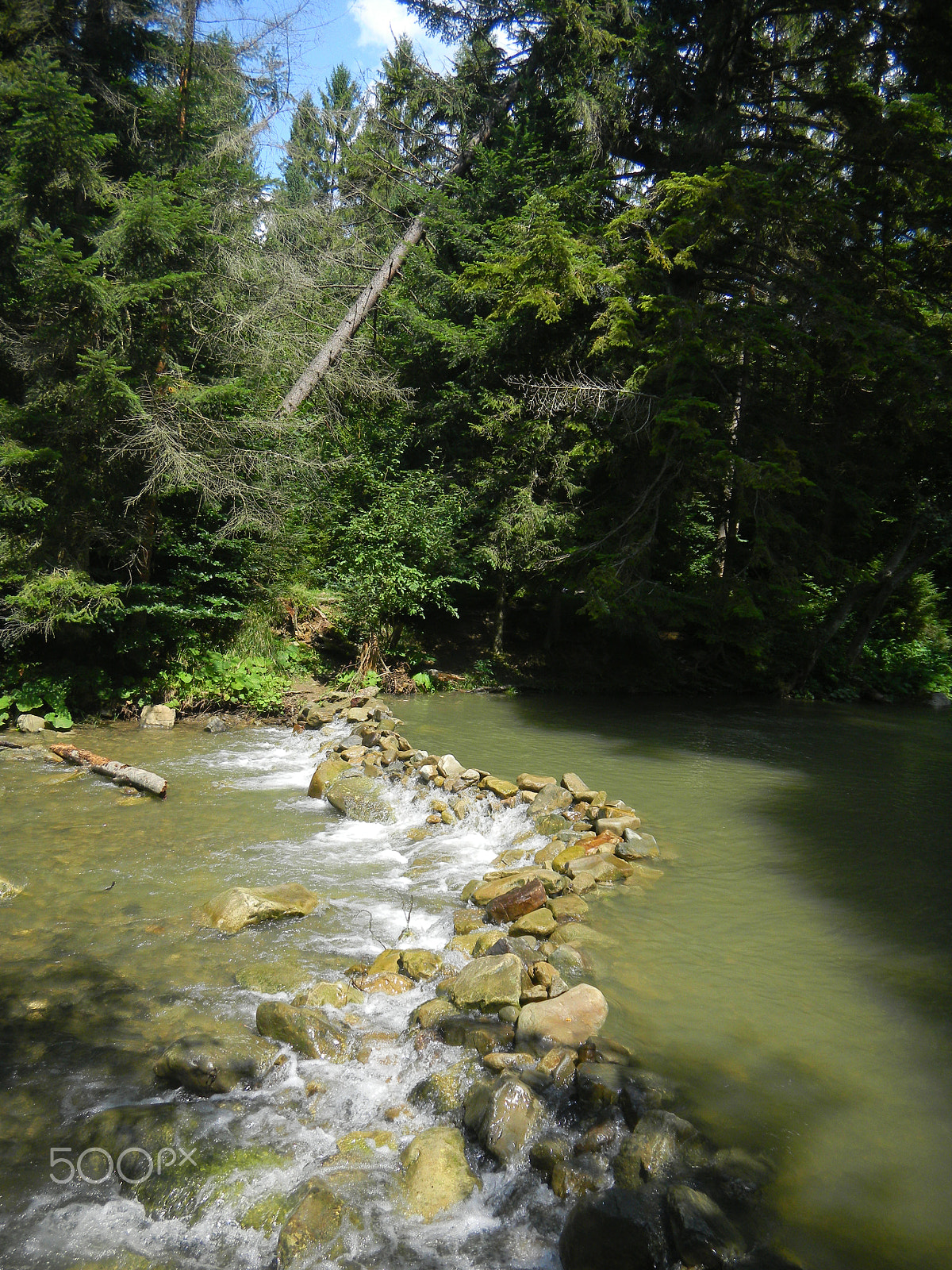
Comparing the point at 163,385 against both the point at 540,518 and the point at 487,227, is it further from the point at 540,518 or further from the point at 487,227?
the point at 487,227

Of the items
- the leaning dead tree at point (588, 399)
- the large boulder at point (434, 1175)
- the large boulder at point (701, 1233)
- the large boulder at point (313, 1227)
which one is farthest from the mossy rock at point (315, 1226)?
the leaning dead tree at point (588, 399)

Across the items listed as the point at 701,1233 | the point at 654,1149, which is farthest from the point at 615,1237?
the point at 654,1149

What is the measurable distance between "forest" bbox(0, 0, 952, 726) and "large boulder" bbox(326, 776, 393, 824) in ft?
14.1

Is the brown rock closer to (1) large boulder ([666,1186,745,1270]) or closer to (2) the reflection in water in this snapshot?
(2) the reflection in water

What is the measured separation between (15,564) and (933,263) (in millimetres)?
15314

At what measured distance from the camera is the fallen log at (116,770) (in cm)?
745

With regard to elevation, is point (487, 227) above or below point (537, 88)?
below

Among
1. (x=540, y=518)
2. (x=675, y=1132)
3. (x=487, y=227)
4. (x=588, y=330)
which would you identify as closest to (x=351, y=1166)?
(x=675, y=1132)

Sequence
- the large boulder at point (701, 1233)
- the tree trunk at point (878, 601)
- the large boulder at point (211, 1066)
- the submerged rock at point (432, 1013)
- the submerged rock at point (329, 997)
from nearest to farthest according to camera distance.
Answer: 1. the large boulder at point (701, 1233)
2. the large boulder at point (211, 1066)
3. the submerged rock at point (432, 1013)
4. the submerged rock at point (329, 997)
5. the tree trunk at point (878, 601)

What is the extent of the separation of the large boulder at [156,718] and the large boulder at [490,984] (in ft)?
25.2

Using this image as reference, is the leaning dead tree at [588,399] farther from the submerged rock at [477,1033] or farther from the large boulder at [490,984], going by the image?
the submerged rock at [477,1033]

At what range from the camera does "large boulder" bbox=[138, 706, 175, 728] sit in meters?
10.4

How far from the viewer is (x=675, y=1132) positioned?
9.75ft

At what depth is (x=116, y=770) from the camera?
782cm
